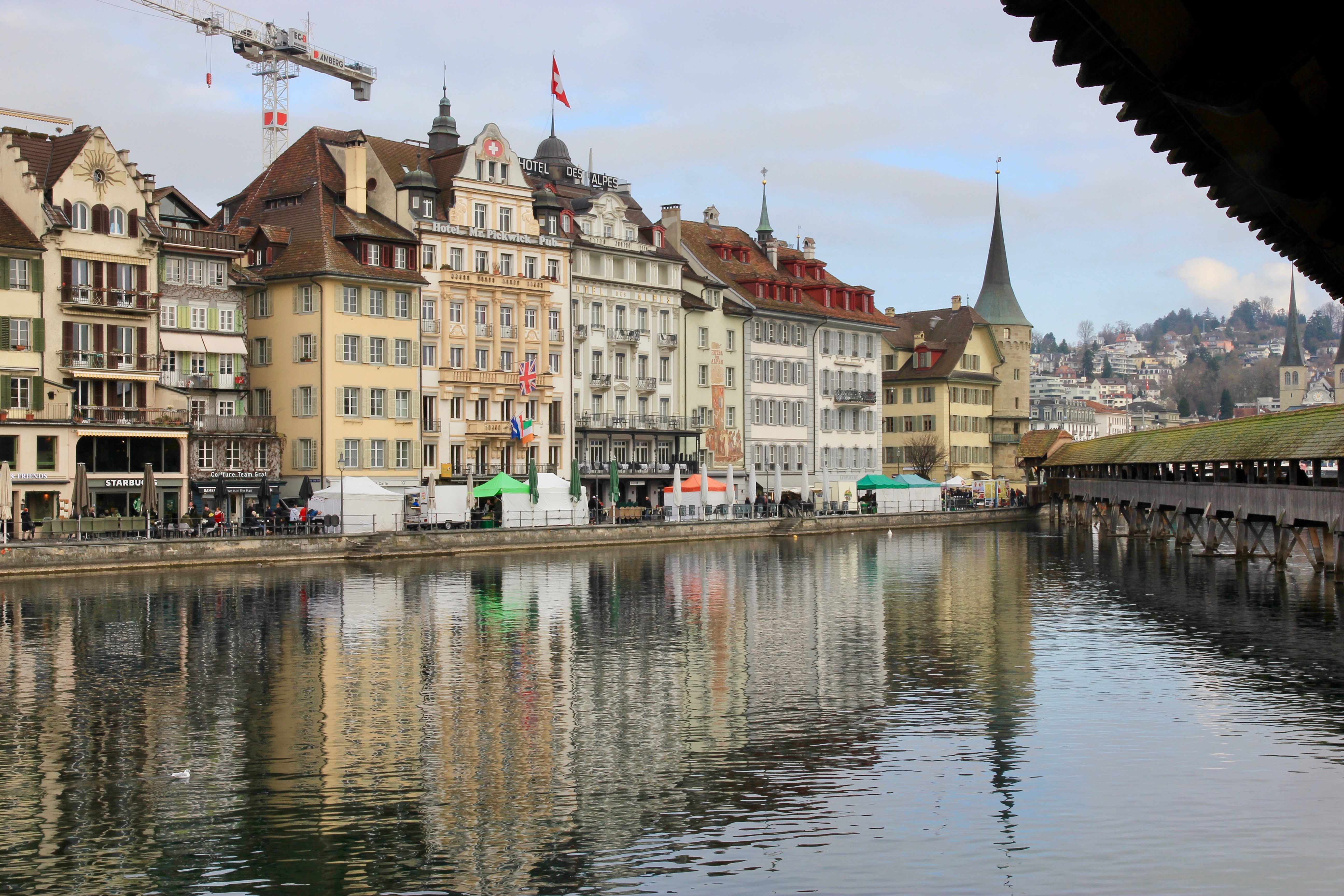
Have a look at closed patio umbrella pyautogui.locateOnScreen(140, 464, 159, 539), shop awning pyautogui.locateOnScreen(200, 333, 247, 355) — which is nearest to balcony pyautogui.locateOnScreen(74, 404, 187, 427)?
shop awning pyautogui.locateOnScreen(200, 333, 247, 355)

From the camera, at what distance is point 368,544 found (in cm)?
6188

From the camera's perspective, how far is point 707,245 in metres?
107

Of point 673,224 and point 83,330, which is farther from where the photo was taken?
point 673,224

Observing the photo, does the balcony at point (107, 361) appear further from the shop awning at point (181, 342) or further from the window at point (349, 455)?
the window at point (349, 455)

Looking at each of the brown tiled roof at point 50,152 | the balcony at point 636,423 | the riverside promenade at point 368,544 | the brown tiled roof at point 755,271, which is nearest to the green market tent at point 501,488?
the riverside promenade at point 368,544

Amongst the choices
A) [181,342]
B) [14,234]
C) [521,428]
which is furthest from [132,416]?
[521,428]

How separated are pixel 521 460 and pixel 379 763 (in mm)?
62735

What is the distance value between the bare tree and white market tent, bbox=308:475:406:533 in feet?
227

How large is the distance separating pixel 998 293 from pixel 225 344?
3640 inches

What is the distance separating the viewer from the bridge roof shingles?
47.2 metres

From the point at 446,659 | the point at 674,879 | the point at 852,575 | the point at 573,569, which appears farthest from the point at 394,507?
the point at 674,879

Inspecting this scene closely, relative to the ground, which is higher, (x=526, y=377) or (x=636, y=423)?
(x=526, y=377)

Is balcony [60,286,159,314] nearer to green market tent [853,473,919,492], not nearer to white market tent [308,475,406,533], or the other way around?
white market tent [308,475,406,533]

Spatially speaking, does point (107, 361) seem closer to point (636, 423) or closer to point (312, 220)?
point (312, 220)
